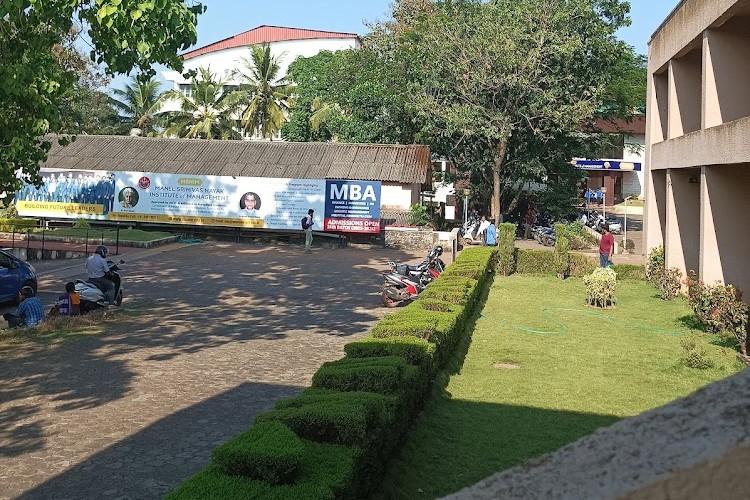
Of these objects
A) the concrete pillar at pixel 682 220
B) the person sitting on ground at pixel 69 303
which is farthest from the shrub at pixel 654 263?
the person sitting on ground at pixel 69 303

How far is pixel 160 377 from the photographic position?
11086 mm

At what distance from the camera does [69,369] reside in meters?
11.4

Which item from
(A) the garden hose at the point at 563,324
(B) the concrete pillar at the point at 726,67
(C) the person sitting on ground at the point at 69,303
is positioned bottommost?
(A) the garden hose at the point at 563,324

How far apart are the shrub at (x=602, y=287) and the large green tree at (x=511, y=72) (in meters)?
15.9

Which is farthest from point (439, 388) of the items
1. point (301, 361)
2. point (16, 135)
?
point (16, 135)

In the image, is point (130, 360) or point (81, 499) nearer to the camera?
point (81, 499)

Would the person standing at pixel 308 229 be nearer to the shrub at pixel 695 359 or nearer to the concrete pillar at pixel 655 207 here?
the concrete pillar at pixel 655 207

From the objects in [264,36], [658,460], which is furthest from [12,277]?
[264,36]

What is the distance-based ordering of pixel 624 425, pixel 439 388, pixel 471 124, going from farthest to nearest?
1. pixel 471 124
2. pixel 439 388
3. pixel 624 425

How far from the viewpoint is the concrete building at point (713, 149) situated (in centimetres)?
1608

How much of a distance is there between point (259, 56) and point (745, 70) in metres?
40.5

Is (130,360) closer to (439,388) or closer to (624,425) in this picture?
(439,388)

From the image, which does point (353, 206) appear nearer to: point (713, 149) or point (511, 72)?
point (511, 72)

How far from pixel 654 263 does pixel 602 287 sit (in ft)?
16.9
